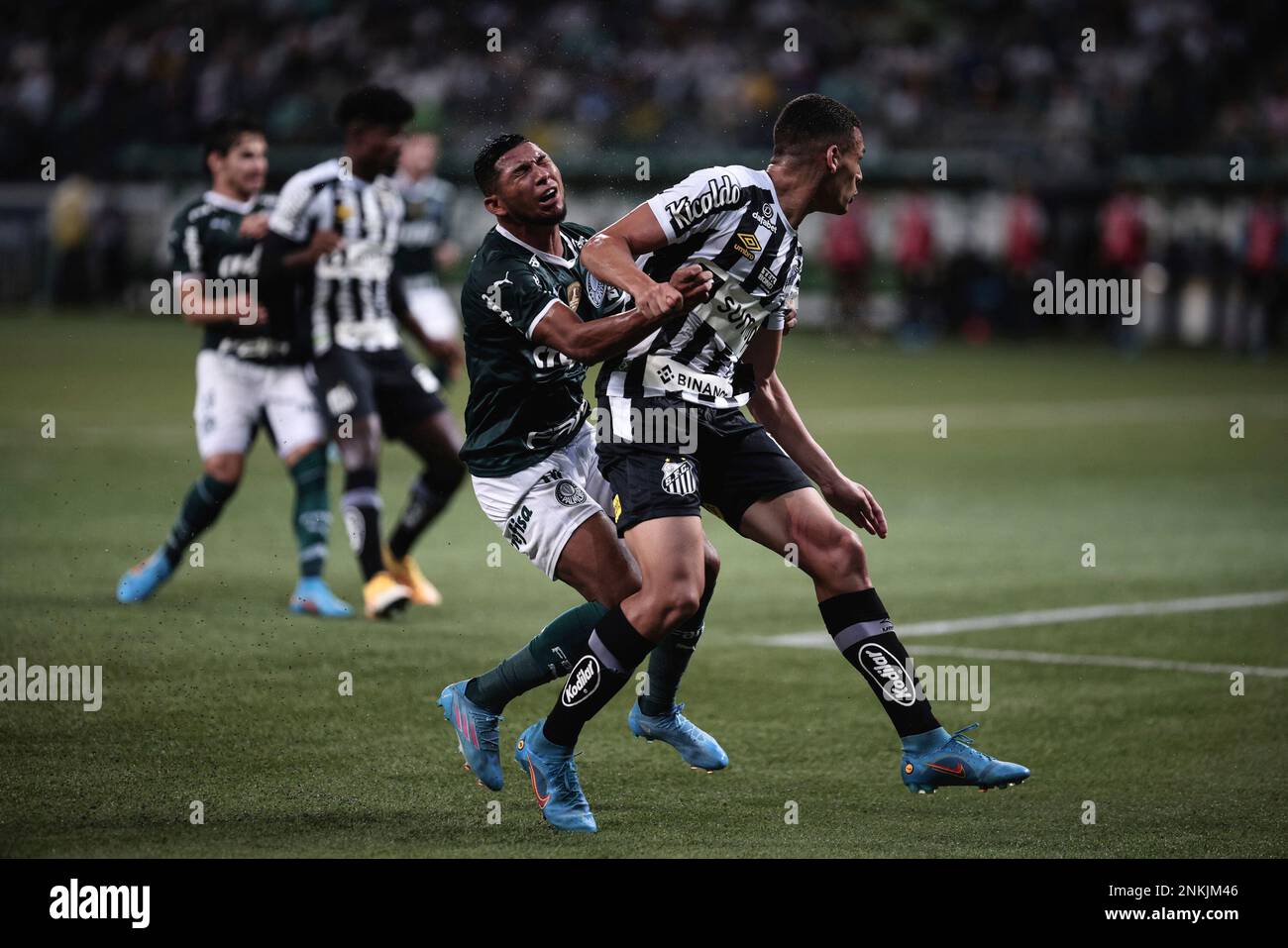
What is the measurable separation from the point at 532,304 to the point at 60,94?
1310 inches

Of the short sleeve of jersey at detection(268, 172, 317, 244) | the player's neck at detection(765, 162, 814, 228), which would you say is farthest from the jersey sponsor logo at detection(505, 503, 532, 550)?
the short sleeve of jersey at detection(268, 172, 317, 244)

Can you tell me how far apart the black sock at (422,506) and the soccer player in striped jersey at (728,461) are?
12.1 ft

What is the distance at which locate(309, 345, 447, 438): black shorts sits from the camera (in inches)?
384

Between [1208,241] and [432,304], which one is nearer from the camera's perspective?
[432,304]

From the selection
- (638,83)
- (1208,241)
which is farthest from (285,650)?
(1208,241)

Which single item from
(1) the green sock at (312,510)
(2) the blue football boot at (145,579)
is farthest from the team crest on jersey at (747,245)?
(2) the blue football boot at (145,579)

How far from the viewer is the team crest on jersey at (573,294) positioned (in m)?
6.35

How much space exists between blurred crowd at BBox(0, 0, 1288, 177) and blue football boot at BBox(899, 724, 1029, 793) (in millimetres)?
21075

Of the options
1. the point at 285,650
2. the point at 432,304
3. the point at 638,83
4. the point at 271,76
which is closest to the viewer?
the point at 285,650

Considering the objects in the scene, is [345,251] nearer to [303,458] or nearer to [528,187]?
[303,458]

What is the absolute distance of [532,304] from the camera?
605 centimetres

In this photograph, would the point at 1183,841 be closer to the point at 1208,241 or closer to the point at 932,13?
the point at 1208,241

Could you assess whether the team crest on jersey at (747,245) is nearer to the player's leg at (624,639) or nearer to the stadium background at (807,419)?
the player's leg at (624,639)

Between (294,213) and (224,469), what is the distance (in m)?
1.36
